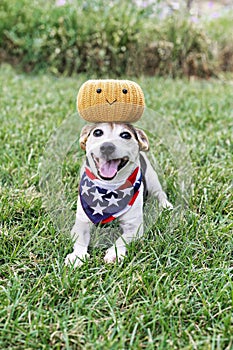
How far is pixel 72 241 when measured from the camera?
179cm

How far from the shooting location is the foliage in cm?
456

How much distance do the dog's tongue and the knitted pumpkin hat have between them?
16 cm

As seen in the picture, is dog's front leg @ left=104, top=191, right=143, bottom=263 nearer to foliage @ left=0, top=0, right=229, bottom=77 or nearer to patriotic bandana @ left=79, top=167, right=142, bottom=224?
patriotic bandana @ left=79, top=167, right=142, bottom=224

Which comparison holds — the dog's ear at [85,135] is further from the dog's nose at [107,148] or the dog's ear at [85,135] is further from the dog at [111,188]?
the dog's nose at [107,148]

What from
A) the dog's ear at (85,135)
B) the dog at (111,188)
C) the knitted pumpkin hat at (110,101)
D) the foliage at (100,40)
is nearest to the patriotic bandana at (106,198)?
the dog at (111,188)

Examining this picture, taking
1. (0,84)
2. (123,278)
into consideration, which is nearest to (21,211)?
(123,278)

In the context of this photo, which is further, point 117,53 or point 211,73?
point 211,73

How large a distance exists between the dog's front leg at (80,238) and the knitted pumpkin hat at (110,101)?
36 centimetres

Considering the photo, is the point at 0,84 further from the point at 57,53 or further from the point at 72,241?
the point at 72,241

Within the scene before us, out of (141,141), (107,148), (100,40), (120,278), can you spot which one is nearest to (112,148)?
(107,148)

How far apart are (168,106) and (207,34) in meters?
1.83

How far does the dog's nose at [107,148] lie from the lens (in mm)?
1661

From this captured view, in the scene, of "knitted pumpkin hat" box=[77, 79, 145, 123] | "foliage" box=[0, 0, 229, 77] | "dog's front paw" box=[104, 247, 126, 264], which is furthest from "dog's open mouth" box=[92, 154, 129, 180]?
"foliage" box=[0, 0, 229, 77]

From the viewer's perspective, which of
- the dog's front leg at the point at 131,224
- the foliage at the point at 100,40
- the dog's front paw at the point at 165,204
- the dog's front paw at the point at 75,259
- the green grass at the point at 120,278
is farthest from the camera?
the foliage at the point at 100,40
